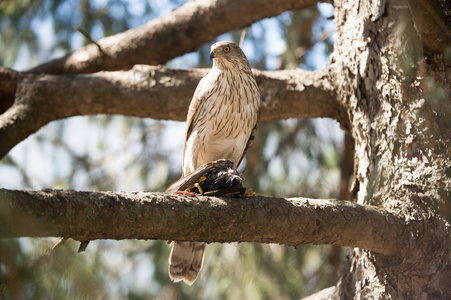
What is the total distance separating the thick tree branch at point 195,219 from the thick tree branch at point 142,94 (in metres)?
1.51

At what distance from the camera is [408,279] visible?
124 inches

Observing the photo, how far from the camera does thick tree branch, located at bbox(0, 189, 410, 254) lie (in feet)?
6.34

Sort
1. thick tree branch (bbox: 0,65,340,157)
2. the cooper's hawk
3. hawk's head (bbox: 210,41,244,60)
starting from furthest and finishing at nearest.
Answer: hawk's head (bbox: 210,41,244,60)
thick tree branch (bbox: 0,65,340,157)
the cooper's hawk

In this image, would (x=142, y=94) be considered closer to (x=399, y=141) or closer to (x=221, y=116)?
(x=221, y=116)

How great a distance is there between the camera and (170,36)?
4.82 m

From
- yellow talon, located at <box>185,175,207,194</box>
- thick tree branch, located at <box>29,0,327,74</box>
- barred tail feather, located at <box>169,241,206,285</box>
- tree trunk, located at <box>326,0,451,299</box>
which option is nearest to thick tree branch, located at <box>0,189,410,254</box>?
tree trunk, located at <box>326,0,451,299</box>

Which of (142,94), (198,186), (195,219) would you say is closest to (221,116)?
(142,94)

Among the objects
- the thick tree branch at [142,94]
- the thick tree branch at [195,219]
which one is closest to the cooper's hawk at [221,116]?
the thick tree branch at [142,94]

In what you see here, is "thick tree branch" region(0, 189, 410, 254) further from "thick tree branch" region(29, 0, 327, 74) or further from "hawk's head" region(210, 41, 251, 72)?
"thick tree branch" region(29, 0, 327, 74)

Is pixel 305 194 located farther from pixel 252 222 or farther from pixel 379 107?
pixel 252 222

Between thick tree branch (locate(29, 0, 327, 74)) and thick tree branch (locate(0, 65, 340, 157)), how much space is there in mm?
537

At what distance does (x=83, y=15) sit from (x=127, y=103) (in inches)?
67.9

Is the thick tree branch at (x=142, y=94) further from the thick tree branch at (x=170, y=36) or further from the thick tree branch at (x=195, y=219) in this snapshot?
the thick tree branch at (x=195, y=219)

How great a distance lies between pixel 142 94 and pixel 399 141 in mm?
2109
